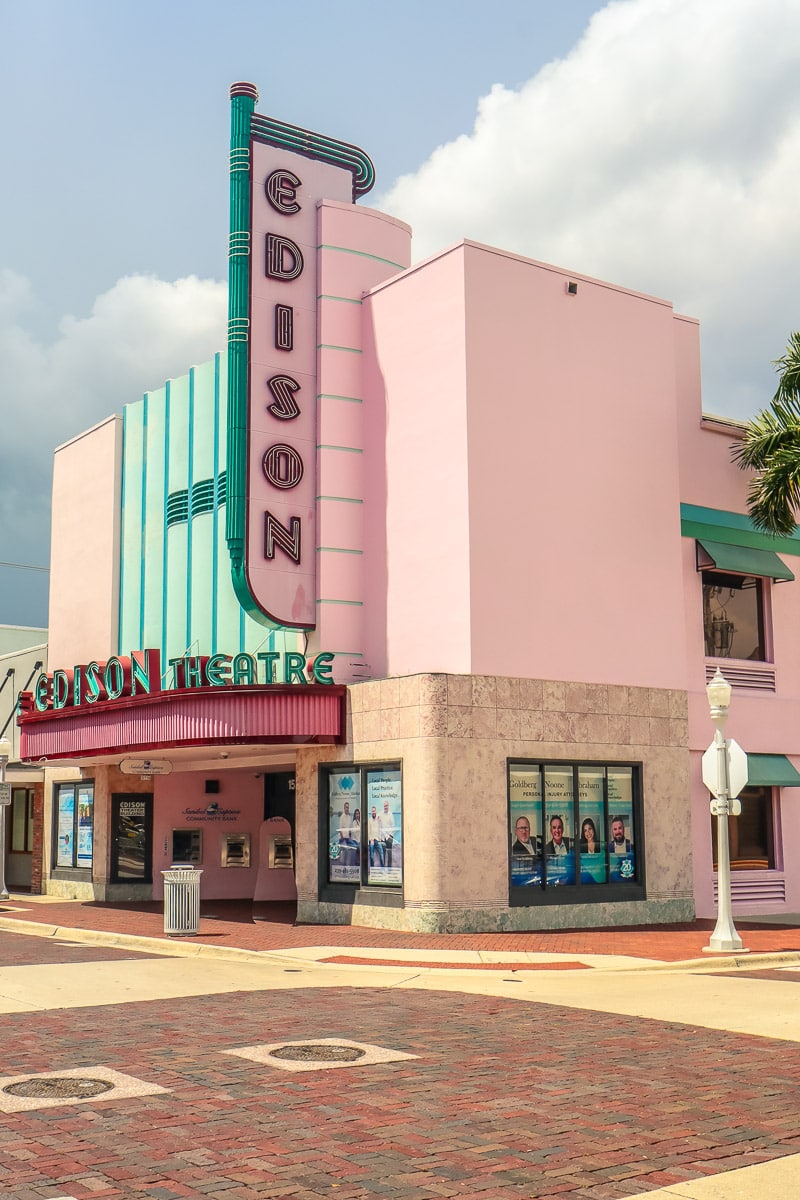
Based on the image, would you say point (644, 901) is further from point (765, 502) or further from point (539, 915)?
point (765, 502)

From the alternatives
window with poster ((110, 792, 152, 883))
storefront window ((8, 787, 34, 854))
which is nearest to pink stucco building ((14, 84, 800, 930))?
window with poster ((110, 792, 152, 883))

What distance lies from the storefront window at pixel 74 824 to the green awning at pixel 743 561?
53.9 feet

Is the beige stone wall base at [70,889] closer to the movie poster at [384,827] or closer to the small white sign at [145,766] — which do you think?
the small white sign at [145,766]

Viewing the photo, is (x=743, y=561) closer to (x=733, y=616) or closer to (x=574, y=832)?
(x=733, y=616)

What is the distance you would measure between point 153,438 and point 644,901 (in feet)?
53.6

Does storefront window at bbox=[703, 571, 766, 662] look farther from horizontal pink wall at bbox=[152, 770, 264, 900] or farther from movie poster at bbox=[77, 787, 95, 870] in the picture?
movie poster at bbox=[77, 787, 95, 870]

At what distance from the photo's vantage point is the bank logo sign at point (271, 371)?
24.2 meters

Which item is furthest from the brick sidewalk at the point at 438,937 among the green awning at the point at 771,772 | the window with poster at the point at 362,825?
the green awning at the point at 771,772

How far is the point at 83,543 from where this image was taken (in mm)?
34469

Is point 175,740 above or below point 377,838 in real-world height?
above

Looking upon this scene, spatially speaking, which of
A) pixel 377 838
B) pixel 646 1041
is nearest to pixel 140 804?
pixel 377 838

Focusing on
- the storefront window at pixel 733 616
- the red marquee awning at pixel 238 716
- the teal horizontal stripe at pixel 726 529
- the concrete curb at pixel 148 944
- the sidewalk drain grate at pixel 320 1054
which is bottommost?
the concrete curb at pixel 148 944

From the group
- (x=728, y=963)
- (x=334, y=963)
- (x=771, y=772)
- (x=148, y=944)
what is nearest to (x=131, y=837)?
(x=148, y=944)

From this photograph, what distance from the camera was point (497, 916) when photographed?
2181cm
